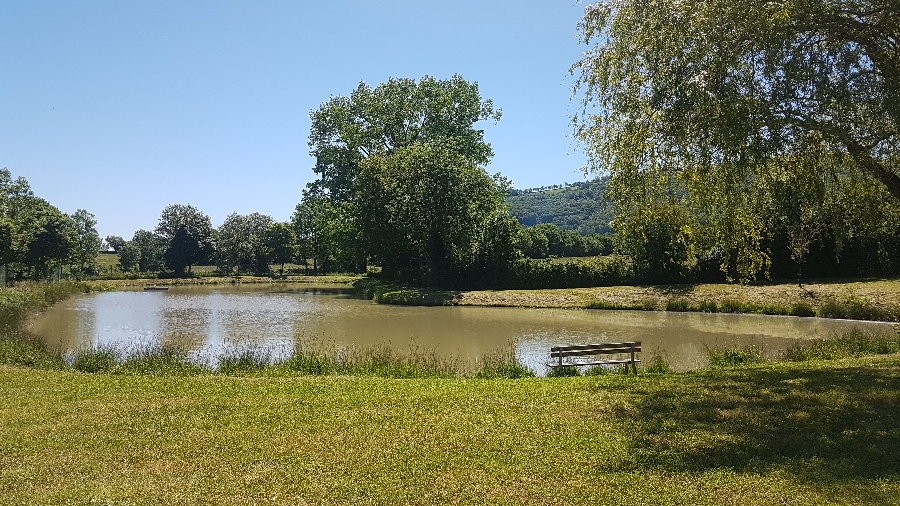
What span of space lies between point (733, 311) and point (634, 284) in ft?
28.6

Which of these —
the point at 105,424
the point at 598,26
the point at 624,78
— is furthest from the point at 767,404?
the point at 105,424

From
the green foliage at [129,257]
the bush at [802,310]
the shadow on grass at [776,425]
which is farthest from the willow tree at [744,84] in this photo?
the green foliage at [129,257]

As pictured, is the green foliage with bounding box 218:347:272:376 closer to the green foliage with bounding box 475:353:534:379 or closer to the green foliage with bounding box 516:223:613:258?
the green foliage with bounding box 475:353:534:379

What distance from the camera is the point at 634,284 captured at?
36719 mm

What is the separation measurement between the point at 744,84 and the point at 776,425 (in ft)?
19.0

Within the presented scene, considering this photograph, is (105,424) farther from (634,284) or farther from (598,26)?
(634,284)

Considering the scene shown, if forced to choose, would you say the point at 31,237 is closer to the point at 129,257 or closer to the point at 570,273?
the point at 570,273

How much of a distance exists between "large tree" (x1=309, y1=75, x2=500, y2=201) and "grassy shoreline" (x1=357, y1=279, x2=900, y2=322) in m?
13.8

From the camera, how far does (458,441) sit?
7.44 m

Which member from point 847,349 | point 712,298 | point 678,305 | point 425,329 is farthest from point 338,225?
point 847,349

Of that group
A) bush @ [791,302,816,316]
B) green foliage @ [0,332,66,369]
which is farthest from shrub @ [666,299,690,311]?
green foliage @ [0,332,66,369]

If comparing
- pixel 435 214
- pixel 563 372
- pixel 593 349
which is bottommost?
pixel 563 372

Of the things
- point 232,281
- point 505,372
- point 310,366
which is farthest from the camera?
point 232,281

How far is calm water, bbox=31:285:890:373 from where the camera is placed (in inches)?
742
